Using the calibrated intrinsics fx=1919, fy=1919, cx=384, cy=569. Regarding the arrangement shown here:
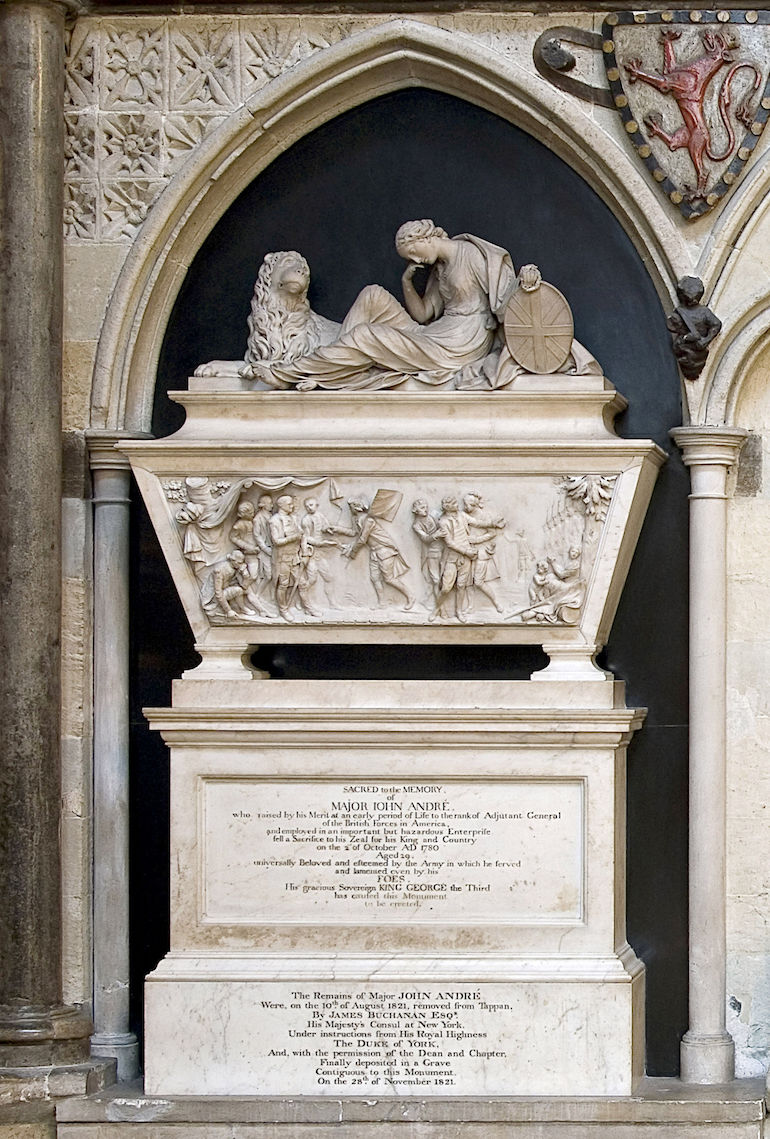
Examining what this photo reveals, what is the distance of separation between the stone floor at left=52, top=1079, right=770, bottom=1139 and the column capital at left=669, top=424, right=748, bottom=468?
2.33 m

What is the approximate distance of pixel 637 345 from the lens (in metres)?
7.38

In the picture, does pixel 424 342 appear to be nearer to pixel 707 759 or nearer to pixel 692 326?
pixel 692 326

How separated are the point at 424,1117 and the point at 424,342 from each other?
285 cm

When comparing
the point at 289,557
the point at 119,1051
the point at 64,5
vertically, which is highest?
the point at 64,5

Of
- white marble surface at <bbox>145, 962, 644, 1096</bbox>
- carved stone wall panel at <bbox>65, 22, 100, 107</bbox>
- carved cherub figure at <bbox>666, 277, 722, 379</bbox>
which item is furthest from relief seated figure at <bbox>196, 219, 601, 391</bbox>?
white marble surface at <bbox>145, 962, 644, 1096</bbox>

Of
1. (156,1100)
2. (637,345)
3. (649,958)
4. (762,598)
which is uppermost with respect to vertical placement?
(637,345)

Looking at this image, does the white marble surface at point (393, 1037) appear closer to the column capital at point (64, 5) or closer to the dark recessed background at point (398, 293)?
the dark recessed background at point (398, 293)

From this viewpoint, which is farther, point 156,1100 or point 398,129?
point 398,129

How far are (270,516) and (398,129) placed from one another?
1.66 meters

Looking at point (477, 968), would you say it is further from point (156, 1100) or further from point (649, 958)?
point (156, 1100)

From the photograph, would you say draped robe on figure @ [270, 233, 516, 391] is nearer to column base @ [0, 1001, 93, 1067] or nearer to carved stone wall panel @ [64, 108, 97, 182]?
carved stone wall panel @ [64, 108, 97, 182]

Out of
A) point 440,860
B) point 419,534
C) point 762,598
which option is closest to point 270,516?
point 419,534

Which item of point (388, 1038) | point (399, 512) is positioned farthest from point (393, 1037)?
point (399, 512)

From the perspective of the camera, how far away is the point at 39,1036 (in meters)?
7.07
